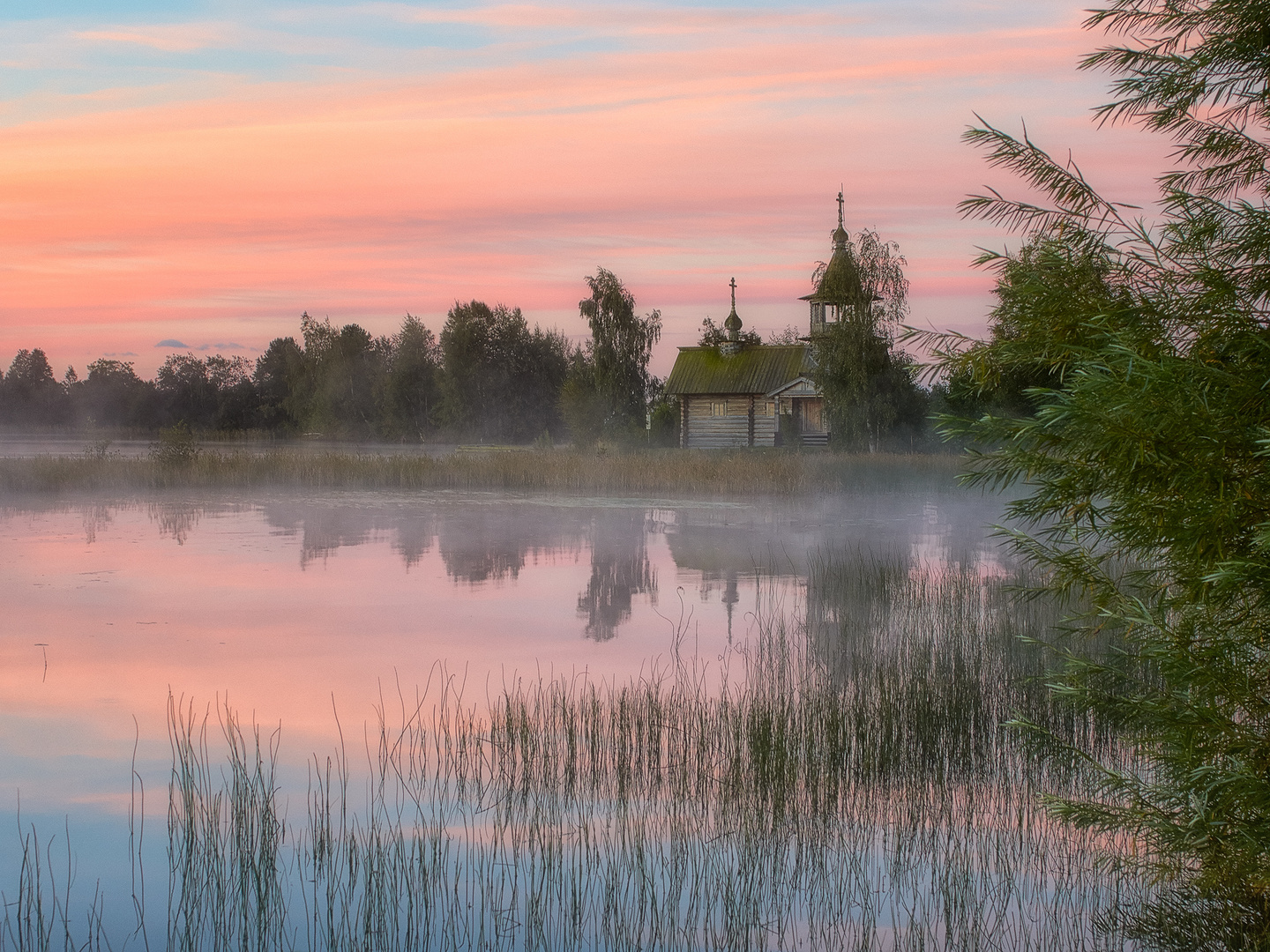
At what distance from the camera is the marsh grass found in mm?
4094

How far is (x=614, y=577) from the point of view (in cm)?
1345

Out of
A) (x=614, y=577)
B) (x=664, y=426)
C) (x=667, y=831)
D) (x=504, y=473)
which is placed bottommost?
(x=667, y=831)

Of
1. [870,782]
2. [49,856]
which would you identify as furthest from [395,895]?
[870,782]

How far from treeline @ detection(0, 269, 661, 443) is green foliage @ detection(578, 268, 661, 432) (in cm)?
777

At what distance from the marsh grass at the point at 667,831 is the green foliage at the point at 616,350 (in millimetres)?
38320

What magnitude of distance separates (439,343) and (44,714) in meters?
63.6

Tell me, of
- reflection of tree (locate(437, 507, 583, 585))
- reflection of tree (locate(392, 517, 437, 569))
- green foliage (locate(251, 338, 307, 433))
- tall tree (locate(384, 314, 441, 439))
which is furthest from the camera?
green foliage (locate(251, 338, 307, 433))

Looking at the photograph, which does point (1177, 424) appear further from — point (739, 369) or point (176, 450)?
point (739, 369)

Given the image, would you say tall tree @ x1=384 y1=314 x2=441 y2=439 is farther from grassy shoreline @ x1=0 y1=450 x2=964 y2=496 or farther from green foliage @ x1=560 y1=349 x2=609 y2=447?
grassy shoreline @ x1=0 y1=450 x2=964 y2=496

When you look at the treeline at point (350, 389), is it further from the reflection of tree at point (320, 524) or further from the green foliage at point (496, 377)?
the reflection of tree at point (320, 524)

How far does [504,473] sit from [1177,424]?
81.7 feet

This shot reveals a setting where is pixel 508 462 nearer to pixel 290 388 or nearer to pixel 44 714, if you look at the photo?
pixel 44 714

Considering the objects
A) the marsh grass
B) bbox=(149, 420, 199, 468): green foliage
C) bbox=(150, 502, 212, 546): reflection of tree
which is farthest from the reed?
bbox=(149, 420, 199, 468): green foliage

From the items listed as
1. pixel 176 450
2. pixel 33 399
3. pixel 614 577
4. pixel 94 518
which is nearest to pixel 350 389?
pixel 33 399
